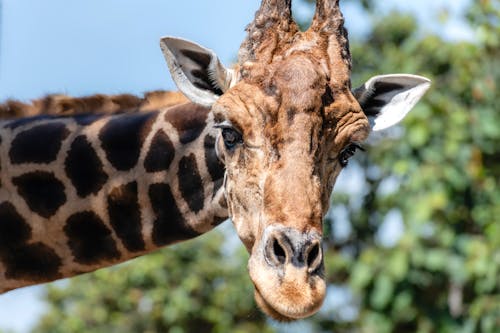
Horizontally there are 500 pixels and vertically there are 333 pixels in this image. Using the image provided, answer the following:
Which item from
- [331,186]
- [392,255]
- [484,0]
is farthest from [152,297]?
[331,186]

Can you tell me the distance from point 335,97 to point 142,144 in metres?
1.60

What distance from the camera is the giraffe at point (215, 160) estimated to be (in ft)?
20.4

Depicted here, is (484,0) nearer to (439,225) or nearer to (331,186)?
(439,225)

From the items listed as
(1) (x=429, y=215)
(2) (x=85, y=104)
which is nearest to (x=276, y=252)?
(2) (x=85, y=104)

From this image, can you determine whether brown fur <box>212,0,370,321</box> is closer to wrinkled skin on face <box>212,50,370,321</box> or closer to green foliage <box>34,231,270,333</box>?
wrinkled skin on face <box>212,50,370,321</box>

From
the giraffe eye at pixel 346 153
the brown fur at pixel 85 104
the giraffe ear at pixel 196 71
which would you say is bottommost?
the brown fur at pixel 85 104

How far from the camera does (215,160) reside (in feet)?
24.4

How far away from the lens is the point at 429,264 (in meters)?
14.8

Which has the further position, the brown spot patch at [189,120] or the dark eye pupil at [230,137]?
the brown spot patch at [189,120]

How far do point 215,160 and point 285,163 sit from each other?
117 cm

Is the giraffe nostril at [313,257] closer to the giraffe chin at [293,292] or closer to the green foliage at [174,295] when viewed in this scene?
the giraffe chin at [293,292]

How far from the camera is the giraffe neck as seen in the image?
25.0ft

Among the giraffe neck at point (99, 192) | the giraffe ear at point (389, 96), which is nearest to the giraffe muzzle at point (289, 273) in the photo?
the giraffe ear at point (389, 96)

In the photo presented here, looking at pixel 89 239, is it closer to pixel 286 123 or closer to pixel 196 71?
pixel 196 71
